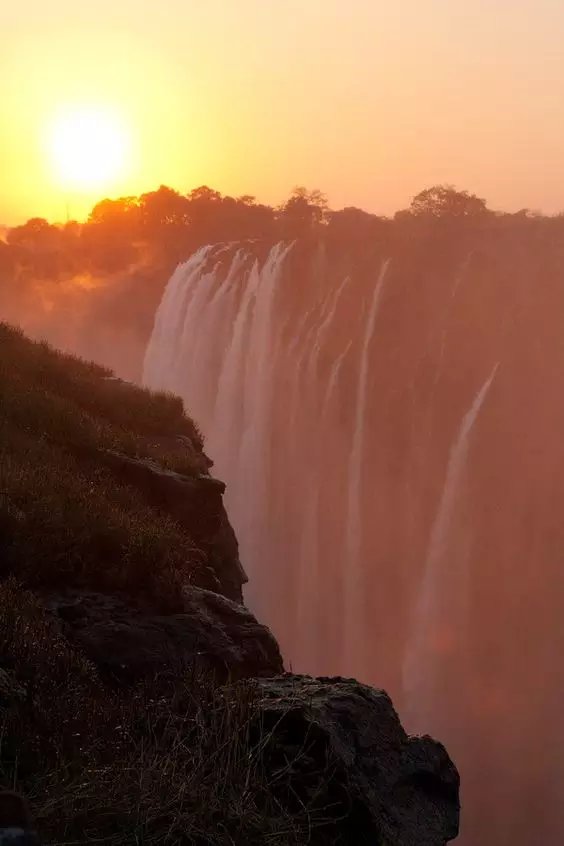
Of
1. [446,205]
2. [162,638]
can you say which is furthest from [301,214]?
[162,638]

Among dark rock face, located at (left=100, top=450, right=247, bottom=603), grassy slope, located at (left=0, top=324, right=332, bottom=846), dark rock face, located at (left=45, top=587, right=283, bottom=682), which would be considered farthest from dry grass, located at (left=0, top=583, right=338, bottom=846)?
dark rock face, located at (left=100, top=450, right=247, bottom=603)

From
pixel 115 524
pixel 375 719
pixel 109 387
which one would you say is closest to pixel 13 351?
pixel 109 387

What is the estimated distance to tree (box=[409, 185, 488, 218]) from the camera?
43.9m

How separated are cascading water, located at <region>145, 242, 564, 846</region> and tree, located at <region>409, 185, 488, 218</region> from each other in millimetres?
6144

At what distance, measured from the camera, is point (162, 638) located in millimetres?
5629

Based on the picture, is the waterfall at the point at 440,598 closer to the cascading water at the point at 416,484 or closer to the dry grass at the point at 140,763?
the cascading water at the point at 416,484

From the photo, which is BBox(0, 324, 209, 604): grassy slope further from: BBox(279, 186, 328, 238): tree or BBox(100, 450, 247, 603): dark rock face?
BBox(279, 186, 328, 238): tree

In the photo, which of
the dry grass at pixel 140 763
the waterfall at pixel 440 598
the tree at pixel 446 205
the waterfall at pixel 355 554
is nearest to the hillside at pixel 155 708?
the dry grass at pixel 140 763

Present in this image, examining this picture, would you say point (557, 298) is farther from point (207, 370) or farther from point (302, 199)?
point (302, 199)

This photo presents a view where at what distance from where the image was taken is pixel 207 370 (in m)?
41.5

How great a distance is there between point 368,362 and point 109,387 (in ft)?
80.9

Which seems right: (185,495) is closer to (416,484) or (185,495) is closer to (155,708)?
(155,708)

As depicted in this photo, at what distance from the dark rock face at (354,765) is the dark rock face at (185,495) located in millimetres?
3659

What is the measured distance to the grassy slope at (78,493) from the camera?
19.4 ft
